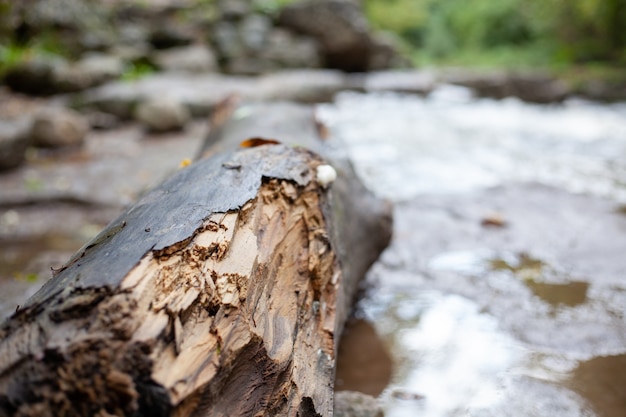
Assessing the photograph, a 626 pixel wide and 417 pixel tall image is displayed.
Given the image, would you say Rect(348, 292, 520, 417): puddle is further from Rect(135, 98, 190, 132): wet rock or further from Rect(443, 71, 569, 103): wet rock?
Rect(443, 71, 569, 103): wet rock

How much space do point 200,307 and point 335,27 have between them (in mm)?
12382

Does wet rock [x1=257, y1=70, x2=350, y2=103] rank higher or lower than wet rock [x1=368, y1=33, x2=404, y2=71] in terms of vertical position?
higher

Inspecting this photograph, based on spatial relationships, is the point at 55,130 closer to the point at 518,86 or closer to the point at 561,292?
the point at 561,292

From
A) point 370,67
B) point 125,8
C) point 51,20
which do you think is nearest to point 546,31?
point 370,67

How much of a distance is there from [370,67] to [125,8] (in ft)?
22.9

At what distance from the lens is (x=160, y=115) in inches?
251

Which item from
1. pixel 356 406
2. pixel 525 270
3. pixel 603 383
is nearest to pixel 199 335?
pixel 356 406

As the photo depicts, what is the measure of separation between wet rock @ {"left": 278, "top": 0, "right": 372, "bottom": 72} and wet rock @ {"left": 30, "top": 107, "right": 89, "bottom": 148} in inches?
331

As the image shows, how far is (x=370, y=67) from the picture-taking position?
523 inches

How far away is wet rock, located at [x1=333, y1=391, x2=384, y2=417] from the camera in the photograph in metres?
1.69

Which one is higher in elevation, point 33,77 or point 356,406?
point 33,77

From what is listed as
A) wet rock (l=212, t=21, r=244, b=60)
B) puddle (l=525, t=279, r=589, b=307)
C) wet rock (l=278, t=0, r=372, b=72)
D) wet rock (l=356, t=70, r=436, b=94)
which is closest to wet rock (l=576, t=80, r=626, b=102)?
wet rock (l=356, t=70, r=436, b=94)

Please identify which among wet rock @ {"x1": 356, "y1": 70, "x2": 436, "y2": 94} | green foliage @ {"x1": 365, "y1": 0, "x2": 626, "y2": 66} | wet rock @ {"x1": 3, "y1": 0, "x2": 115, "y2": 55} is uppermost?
wet rock @ {"x1": 3, "y1": 0, "x2": 115, "y2": 55}

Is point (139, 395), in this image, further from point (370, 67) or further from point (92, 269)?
point (370, 67)
